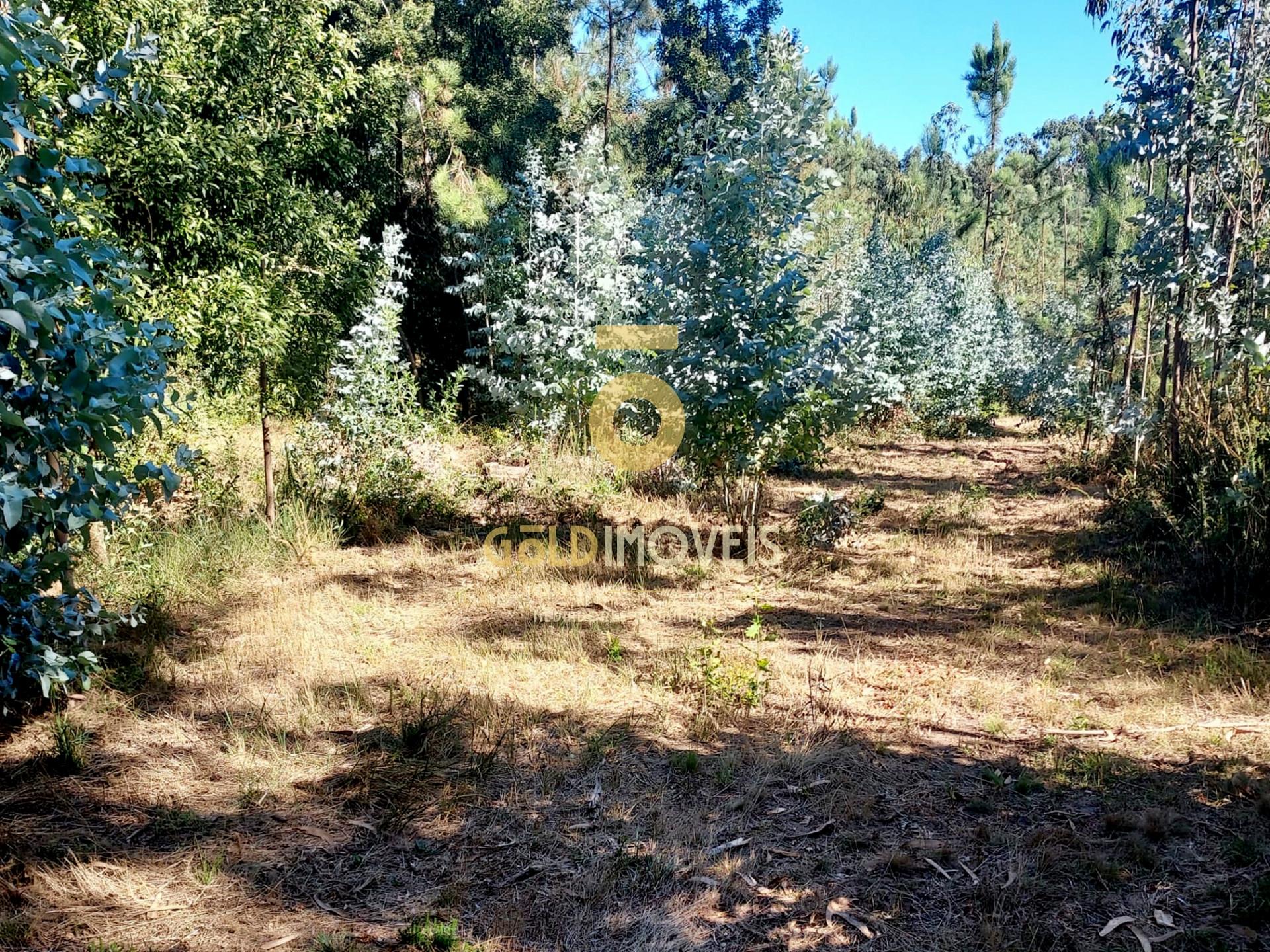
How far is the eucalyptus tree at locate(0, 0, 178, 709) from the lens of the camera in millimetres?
2342

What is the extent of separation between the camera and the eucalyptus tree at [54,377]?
2.34 metres

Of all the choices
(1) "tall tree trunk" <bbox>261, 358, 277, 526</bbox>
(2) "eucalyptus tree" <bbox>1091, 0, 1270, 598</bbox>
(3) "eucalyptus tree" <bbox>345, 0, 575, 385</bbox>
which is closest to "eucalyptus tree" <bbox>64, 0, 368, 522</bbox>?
(1) "tall tree trunk" <bbox>261, 358, 277, 526</bbox>

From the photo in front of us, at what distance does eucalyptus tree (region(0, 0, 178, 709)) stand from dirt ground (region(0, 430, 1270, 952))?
0.66m

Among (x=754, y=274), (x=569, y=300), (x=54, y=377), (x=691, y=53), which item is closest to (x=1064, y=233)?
(x=691, y=53)

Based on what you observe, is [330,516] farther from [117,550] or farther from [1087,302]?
[1087,302]

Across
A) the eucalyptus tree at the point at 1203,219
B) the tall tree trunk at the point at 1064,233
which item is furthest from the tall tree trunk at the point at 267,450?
the tall tree trunk at the point at 1064,233

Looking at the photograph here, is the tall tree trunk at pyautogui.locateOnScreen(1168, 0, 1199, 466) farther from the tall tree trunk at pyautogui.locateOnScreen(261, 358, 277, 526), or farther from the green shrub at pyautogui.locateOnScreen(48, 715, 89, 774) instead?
the green shrub at pyautogui.locateOnScreen(48, 715, 89, 774)

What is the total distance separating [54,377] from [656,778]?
113 inches

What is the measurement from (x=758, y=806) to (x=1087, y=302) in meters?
17.3

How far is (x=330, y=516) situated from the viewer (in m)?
6.89

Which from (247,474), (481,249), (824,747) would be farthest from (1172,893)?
(481,249)

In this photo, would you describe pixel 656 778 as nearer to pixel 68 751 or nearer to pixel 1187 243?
pixel 68 751

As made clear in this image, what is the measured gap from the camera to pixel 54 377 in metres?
2.96

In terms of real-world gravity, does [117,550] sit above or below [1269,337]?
below
